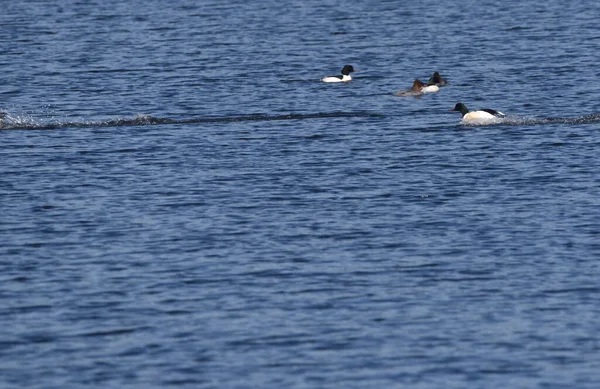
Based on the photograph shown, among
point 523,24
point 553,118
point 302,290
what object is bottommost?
point 523,24

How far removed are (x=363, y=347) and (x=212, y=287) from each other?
393 cm

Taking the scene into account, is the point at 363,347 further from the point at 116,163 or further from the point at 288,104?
the point at 288,104

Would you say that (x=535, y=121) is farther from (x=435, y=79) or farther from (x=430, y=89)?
(x=435, y=79)

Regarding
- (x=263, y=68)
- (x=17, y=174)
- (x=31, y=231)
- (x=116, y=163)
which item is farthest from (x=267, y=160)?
(x=263, y=68)

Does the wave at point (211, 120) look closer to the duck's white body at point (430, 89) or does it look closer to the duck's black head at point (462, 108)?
the duck's black head at point (462, 108)

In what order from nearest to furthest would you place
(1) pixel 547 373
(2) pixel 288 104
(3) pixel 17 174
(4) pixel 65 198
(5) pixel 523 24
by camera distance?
(1) pixel 547 373
(4) pixel 65 198
(3) pixel 17 174
(2) pixel 288 104
(5) pixel 523 24

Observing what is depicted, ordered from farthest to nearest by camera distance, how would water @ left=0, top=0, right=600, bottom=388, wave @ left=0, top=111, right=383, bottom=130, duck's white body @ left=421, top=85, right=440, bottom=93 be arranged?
duck's white body @ left=421, top=85, right=440, bottom=93, wave @ left=0, top=111, right=383, bottom=130, water @ left=0, top=0, right=600, bottom=388

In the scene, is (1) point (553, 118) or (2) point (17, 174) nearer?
(2) point (17, 174)

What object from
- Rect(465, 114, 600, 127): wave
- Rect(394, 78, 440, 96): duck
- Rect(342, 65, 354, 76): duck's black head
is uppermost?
Rect(465, 114, 600, 127): wave

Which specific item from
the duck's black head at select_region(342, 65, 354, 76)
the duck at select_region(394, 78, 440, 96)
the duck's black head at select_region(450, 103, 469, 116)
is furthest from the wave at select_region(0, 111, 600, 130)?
the duck's black head at select_region(342, 65, 354, 76)

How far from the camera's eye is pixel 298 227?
90.7 ft

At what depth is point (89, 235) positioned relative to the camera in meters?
27.2

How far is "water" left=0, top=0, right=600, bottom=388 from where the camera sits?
65.0 ft

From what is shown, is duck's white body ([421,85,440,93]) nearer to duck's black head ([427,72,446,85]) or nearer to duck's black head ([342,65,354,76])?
duck's black head ([427,72,446,85])
